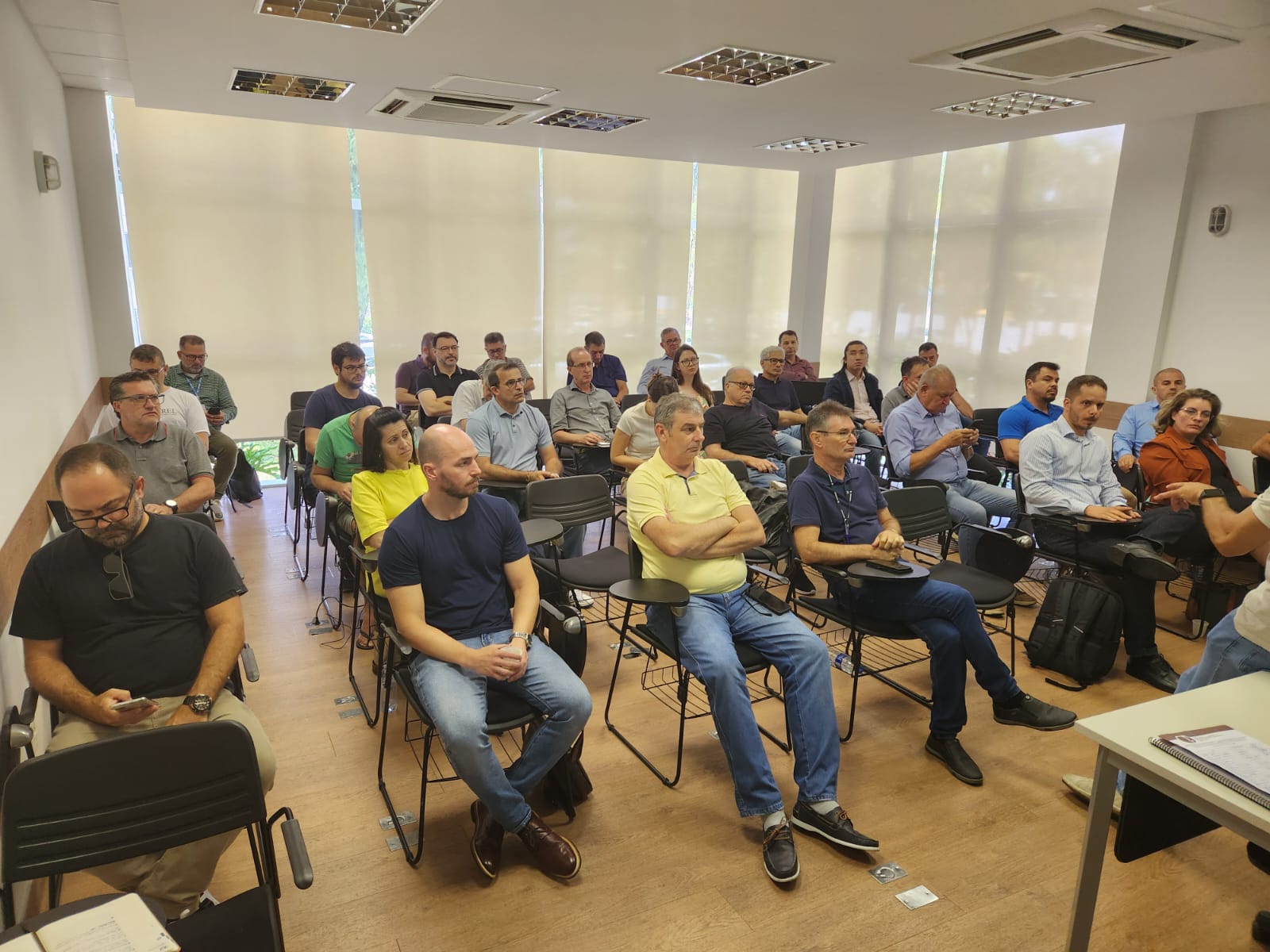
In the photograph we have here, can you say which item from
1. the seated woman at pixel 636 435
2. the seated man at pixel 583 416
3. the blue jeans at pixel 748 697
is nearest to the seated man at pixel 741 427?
the seated woman at pixel 636 435

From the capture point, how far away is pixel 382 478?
11.3 ft

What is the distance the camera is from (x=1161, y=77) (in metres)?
4.54

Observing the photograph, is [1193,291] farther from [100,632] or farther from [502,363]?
[100,632]

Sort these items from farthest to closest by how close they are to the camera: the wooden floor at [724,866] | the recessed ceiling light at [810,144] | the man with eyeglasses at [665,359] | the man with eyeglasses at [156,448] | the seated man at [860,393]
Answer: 1. the man with eyeglasses at [665,359]
2. the recessed ceiling light at [810,144]
3. the seated man at [860,393]
4. the man with eyeglasses at [156,448]
5. the wooden floor at [724,866]

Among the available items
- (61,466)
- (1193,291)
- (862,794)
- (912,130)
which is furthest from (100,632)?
(1193,291)

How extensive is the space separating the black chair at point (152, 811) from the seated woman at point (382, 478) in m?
1.53

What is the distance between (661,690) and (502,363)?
2.10 meters

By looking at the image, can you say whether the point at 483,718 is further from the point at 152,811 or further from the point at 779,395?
the point at 779,395

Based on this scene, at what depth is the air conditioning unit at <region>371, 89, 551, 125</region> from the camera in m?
5.25

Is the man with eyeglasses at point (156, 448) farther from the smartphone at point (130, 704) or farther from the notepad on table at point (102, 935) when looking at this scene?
the notepad on table at point (102, 935)

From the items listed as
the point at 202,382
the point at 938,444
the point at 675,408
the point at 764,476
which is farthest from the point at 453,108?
the point at 938,444

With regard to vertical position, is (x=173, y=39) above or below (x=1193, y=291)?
above

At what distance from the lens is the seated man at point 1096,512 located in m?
3.93

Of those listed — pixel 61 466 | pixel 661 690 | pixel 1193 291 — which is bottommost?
pixel 661 690
